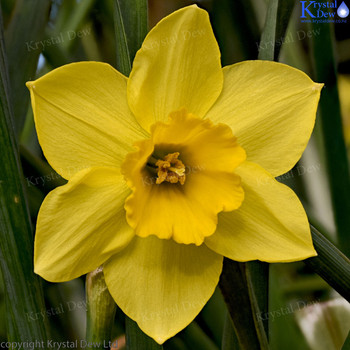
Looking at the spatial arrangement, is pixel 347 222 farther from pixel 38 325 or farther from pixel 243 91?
pixel 38 325

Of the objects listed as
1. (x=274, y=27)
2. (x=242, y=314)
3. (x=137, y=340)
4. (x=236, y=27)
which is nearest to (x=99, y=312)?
(x=137, y=340)

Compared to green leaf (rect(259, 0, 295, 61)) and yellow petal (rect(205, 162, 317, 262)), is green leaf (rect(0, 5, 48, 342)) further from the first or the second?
green leaf (rect(259, 0, 295, 61))

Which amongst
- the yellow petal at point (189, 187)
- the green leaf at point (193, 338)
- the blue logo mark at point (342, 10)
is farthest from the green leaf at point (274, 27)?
the green leaf at point (193, 338)

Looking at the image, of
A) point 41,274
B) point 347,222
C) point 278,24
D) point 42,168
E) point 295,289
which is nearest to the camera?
point 41,274

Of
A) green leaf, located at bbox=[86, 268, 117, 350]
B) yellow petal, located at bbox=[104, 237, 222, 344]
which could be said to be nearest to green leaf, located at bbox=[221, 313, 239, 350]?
yellow petal, located at bbox=[104, 237, 222, 344]

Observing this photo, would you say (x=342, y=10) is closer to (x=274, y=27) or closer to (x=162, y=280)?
(x=274, y=27)

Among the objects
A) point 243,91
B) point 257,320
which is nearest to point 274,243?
point 257,320
